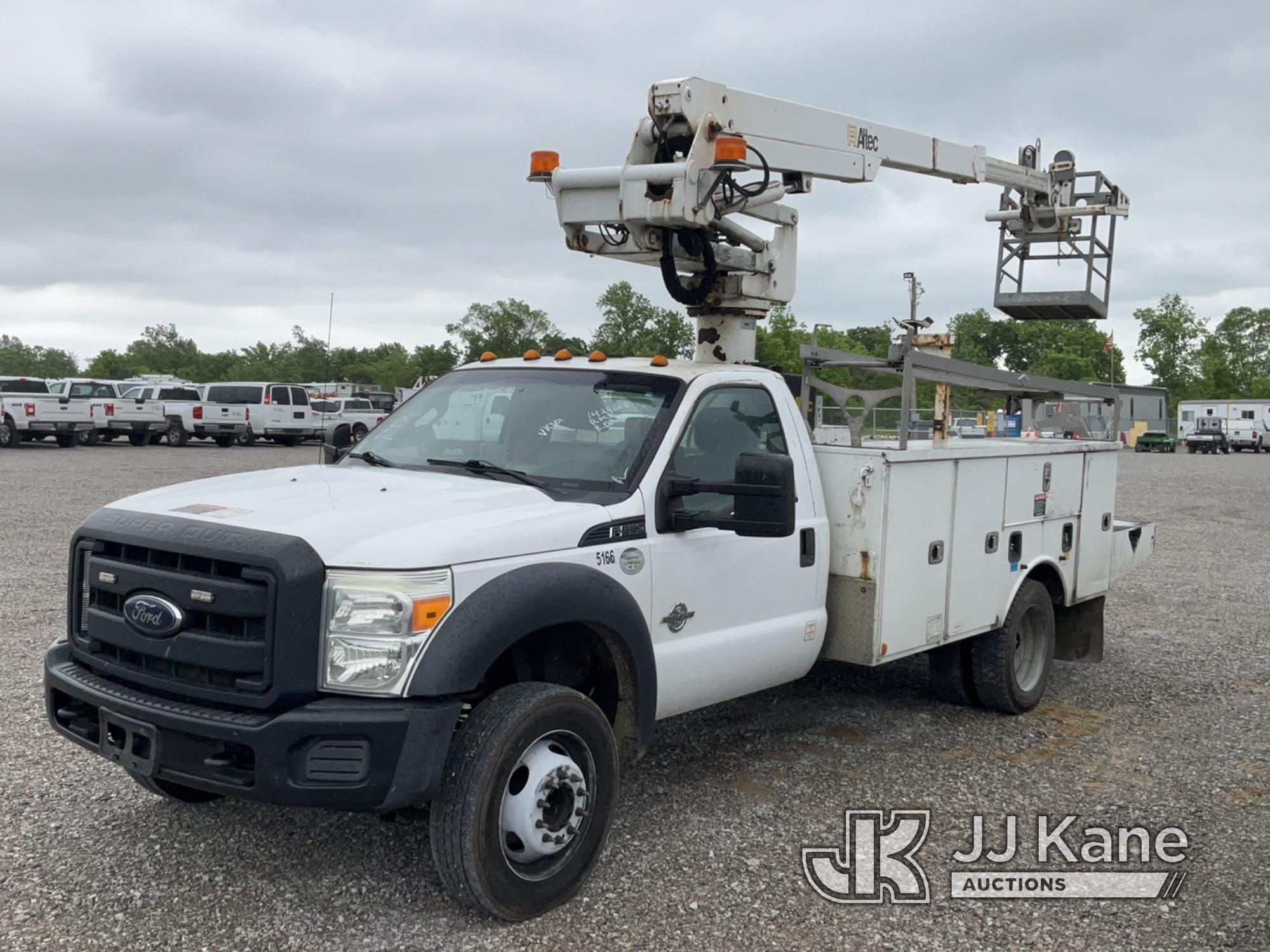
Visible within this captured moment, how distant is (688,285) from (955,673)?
9.04ft

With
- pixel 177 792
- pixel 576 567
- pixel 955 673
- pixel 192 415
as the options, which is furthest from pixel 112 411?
pixel 576 567

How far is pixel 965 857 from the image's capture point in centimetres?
469

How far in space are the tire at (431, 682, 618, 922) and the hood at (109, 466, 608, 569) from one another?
0.56 metres

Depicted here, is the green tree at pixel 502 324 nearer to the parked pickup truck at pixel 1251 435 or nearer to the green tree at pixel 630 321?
the green tree at pixel 630 321

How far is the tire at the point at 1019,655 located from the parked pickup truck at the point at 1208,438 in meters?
49.7

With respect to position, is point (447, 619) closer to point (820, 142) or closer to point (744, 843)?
point (744, 843)

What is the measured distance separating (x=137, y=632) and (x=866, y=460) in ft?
10.9

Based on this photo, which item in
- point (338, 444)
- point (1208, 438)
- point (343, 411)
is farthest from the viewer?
point (1208, 438)

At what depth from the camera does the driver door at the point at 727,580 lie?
462 centimetres

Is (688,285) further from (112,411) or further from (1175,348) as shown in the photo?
(1175,348)

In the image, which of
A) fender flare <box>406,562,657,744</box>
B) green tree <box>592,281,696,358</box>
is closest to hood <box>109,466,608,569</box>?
fender flare <box>406,562,657,744</box>

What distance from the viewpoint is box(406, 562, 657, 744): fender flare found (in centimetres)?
366

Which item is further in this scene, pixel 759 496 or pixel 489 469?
pixel 489 469

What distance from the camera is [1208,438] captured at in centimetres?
5134
